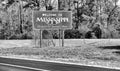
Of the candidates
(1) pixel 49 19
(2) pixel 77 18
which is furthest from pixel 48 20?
(2) pixel 77 18

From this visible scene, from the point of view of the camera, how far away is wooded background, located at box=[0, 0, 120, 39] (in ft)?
153

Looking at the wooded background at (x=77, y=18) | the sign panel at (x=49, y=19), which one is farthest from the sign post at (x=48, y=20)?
the wooded background at (x=77, y=18)

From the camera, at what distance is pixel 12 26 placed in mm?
53656

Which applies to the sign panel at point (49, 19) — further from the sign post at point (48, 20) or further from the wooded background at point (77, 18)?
the wooded background at point (77, 18)

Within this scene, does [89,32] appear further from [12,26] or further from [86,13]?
[12,26]

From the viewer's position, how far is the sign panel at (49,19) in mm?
19906

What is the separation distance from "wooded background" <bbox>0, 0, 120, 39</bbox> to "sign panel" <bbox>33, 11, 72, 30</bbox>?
Answer: 25.2 meters

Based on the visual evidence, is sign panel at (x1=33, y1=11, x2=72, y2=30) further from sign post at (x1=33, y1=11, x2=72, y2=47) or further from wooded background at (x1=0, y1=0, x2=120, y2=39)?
wooded background at (x1=0, y1=0, x2=120, y2=39)

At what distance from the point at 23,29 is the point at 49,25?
109ft

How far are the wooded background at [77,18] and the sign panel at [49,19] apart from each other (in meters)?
25.2

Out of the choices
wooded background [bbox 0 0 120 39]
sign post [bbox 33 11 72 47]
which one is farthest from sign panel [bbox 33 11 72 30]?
wooded background [bbox 0 0 120 39]

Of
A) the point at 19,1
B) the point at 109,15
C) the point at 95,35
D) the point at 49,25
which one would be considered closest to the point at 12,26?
the point at 19,1

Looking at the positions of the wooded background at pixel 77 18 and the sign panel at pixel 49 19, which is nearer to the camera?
the sign panel at pixel 49 19

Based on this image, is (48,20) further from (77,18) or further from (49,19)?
(77,18)
